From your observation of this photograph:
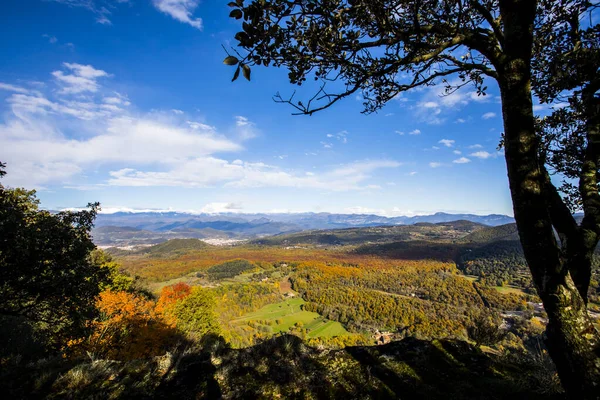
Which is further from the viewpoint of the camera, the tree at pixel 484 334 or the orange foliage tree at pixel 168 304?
the orange foliage tree at pixel 168 304

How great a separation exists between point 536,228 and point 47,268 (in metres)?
14.0

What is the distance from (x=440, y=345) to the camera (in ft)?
16.5

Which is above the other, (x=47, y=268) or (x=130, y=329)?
(x=47, y=268)

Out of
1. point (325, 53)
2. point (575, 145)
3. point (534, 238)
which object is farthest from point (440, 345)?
point (575, 145)

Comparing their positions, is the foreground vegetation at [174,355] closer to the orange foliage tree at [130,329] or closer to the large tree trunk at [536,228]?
the orange foliage tree at [130,329]

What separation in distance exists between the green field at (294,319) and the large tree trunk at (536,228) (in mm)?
64265

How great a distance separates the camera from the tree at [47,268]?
851cm

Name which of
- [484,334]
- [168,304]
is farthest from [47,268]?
[168,304]

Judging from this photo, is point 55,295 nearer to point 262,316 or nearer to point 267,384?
point 267,384

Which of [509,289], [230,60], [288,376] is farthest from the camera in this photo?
[509,289]

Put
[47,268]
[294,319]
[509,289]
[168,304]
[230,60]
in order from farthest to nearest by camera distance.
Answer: [509,289] < [294,319] < [168,304] < [47,268] < [230,60]

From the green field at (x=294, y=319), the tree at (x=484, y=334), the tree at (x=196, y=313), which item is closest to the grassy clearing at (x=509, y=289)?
the green field at (x=294, y=319)

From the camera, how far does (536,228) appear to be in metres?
2.72

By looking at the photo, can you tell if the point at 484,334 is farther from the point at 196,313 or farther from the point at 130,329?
the point at 196,313
